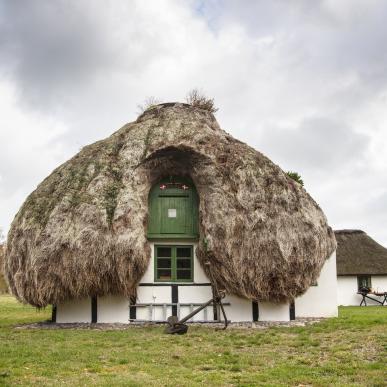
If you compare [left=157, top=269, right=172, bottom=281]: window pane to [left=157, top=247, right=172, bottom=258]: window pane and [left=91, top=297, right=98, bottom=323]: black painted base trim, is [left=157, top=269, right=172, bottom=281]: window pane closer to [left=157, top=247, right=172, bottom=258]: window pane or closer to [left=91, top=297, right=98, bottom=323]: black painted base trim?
[left=157, top=247, right=172, bottom=258]: window pane

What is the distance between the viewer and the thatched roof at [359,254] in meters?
27.3

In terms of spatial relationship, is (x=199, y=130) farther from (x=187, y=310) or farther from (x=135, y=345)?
(x=135, y=345)

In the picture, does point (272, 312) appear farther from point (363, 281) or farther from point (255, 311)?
point (363, 281)

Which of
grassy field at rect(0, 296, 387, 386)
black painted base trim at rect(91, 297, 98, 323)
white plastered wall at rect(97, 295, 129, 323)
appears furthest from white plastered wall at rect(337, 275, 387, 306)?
black painted base trim at rect(91, 297, 98, 323)

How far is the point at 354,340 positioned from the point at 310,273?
166 inches

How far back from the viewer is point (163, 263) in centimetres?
1562

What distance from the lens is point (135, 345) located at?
414 inches

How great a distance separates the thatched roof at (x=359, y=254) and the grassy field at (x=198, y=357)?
14894 mm

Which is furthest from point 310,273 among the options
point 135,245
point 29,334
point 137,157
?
point 29,334

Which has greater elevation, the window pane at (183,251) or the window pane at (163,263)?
the window pane at (183,251)

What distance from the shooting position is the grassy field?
724 cm

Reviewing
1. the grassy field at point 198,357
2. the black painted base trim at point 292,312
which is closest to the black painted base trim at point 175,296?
the grassy field at point 198,357

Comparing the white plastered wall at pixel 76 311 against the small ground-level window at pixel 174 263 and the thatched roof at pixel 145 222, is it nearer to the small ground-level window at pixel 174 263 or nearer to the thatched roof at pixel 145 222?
the thatched roof at pixel 145 222

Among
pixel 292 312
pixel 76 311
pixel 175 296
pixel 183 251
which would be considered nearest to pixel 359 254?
pixel 292 312
